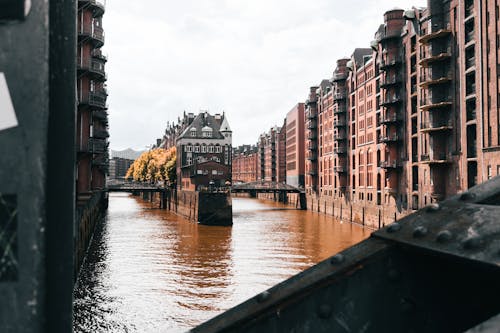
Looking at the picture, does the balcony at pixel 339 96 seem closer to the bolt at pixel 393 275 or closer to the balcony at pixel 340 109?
the balcony at pixel 340 109

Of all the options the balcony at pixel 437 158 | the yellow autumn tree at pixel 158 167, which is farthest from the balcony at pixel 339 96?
the yellow autumn tree at pixel 158 167

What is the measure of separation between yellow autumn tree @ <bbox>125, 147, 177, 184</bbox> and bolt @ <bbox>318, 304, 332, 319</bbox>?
305ft

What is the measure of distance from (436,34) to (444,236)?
131 feet

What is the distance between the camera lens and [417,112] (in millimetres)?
42938

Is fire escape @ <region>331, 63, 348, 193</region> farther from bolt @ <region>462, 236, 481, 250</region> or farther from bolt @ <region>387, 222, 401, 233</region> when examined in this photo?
bolt @ <region>462, 236, 481, 250</region>

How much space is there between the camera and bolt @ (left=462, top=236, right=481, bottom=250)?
73.6 inches

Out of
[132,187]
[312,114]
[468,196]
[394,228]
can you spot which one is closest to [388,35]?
[312,114]

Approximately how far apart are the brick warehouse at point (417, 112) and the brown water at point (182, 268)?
7311 mm

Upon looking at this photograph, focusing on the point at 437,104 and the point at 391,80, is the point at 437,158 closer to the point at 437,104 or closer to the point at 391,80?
the point at 437,104

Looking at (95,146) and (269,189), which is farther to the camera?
(269,189)

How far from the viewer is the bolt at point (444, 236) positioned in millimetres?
2074

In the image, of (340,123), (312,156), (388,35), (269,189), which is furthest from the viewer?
(312,156)

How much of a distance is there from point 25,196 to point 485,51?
3640 centimetres

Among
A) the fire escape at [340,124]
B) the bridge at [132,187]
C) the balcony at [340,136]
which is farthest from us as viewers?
the bridge at [132,187]
